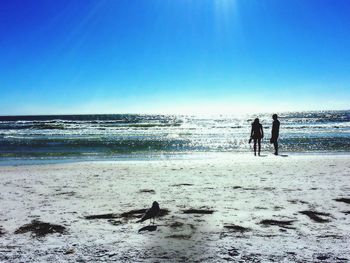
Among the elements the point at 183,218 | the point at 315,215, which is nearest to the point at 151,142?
the point at 183,218

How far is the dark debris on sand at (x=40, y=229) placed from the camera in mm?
5203

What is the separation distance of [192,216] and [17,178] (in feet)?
21.0

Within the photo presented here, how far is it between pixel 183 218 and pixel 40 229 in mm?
2196

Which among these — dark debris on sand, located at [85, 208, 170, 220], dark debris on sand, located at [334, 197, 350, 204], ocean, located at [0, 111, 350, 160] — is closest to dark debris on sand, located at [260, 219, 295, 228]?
dark debris on sand, located at [85, 208, 170, 220]

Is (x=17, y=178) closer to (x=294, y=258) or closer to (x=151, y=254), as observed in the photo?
(x=151, y=254)

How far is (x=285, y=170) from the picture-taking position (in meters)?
10.9

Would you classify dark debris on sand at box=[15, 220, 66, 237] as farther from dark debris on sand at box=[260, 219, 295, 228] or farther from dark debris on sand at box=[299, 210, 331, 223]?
A: dark debris on sand at box=[299, 210, 331, 223]

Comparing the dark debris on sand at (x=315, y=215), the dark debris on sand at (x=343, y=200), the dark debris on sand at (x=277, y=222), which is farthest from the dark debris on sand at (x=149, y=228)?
the dark debris on sand at (x=343, y=200)

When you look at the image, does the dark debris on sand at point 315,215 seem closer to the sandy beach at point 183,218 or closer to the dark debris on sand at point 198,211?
the sandy beach at point 183,218

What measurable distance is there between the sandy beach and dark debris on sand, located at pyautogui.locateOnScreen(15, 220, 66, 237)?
1.2 inches

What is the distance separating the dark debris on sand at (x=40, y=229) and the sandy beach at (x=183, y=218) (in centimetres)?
3

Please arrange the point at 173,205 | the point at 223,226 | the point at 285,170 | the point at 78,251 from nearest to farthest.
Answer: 1. the point at 78,251
2. the point at 223,226
3. the point at 173,205
4. the point at 285,170

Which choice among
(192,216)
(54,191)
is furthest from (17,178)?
(192,216)

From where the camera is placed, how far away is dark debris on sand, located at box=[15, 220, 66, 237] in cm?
520
